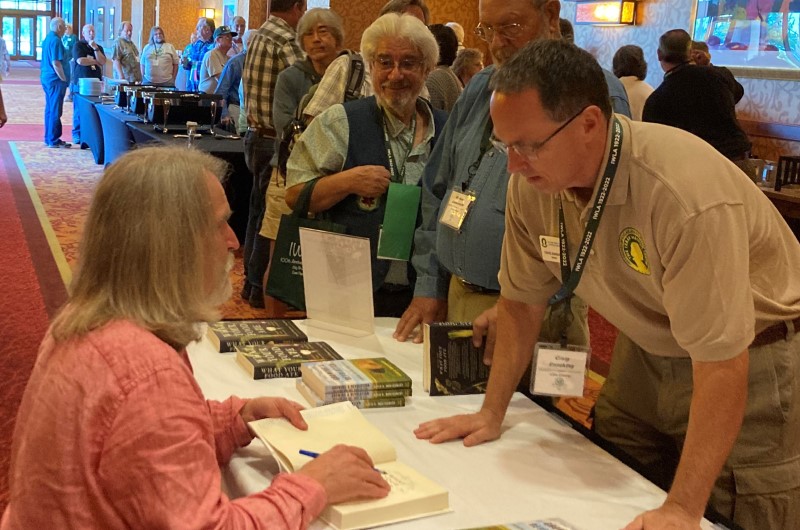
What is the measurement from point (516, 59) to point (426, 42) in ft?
3.92

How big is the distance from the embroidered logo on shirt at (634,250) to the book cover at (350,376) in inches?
21.6

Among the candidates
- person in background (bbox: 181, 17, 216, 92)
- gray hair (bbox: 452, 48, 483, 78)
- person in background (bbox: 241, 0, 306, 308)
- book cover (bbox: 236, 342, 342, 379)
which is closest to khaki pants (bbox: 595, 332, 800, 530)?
book cover (bbox: 236, 342, 342, 379)

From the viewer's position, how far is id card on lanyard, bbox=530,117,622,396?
1.41 metres

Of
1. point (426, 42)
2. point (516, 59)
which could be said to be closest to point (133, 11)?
point (426, 42)

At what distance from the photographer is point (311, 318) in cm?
233

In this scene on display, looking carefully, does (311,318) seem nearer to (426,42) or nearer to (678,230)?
(426,42)

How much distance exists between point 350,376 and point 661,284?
0.67 m

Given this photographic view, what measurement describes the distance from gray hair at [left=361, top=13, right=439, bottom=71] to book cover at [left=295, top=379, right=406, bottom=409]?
118cm

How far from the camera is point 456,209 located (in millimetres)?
2125

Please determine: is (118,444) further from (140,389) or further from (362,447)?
(362,447)

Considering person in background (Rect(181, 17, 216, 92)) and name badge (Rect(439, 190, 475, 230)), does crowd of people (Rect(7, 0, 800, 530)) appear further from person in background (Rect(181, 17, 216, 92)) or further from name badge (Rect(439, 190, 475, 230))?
person in background (Rect(181, 17, 216, 92))

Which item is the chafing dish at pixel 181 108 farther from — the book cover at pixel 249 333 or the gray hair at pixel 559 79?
the gray hair at pixel 559 79

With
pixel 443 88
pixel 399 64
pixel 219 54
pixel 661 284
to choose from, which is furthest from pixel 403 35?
pixel 219 54

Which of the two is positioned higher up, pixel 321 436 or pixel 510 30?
pixel 510 30
